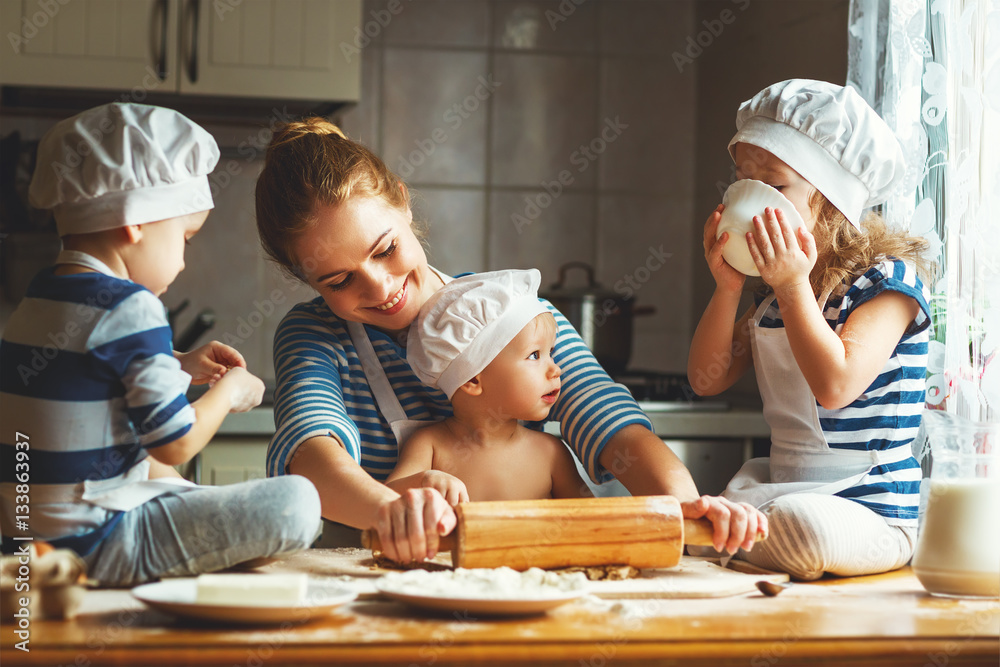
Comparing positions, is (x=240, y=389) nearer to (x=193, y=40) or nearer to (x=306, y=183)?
(x=306, y=183)

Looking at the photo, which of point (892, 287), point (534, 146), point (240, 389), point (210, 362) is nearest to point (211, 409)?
point (240, 389)

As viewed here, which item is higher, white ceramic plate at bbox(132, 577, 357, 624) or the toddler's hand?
the toddler's hand

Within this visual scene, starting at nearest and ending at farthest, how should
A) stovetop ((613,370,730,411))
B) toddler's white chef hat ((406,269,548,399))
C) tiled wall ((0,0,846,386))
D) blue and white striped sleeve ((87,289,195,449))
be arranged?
blue and white striped sleeve ((87,289,195,449)) → toddler's white chef hat ((406,269,548,399)) → stovetop ((613,370,730,411)) → tiled wall ((0,0,846,386))

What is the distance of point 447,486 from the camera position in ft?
3.04

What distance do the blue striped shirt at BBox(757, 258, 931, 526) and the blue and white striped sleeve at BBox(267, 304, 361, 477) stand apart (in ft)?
1.81

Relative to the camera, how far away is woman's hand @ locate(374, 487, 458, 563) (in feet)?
2.74

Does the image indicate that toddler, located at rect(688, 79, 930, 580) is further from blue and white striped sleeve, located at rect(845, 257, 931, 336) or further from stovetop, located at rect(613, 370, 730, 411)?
stovetop, located at rect(613, 370, 730, 411)

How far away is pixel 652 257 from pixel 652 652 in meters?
2.10

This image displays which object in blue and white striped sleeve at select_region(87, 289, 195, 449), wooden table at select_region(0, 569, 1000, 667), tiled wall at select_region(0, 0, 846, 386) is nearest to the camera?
wooden table at select_region(0, 569, 1000, 667)

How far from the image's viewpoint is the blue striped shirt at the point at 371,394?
1101 millimetres

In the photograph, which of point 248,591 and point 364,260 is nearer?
point 248,591

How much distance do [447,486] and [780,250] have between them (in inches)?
16.7

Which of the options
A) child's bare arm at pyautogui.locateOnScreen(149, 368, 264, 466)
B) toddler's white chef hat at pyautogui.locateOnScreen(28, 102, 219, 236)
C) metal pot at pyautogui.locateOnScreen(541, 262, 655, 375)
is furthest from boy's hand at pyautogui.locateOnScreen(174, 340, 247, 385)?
metal pot at pyautogui.locateOnScreen(541, 262, 655, 375)

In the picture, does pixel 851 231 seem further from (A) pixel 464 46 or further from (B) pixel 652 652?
(A) pixel 464 46
